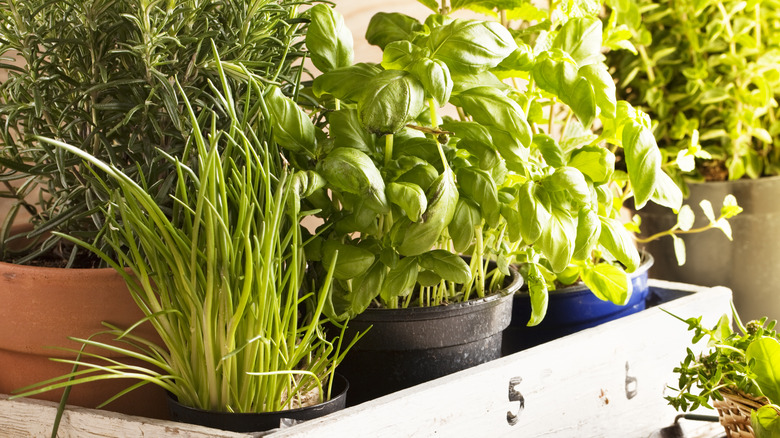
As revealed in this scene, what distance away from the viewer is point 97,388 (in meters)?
0.69

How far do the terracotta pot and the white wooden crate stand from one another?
1.6 inches

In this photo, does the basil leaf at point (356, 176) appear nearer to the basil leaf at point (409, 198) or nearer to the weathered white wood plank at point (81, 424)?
the basil leaf at point (409, 198)

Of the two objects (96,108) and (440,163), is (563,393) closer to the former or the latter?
(440,163)

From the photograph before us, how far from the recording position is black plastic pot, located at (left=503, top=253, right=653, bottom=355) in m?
0.94

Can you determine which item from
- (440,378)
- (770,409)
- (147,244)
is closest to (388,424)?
(440,378)

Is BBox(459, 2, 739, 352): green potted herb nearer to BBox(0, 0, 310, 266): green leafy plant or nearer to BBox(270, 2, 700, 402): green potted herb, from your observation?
BBox(270, 2, 700, 402): green potted herb

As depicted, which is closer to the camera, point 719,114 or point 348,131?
point 348,131

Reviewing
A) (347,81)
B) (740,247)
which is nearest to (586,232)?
(347,81)

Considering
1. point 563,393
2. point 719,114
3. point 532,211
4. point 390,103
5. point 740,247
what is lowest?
point 740,247

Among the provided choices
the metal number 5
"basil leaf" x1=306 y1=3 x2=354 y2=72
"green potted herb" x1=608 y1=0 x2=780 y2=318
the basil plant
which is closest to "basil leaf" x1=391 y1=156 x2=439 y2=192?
the basil plant

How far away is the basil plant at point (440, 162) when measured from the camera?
0.65 metres

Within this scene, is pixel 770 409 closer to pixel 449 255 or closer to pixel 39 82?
pixel 449 255

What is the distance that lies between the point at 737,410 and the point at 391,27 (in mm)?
536

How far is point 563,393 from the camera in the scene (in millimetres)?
808
